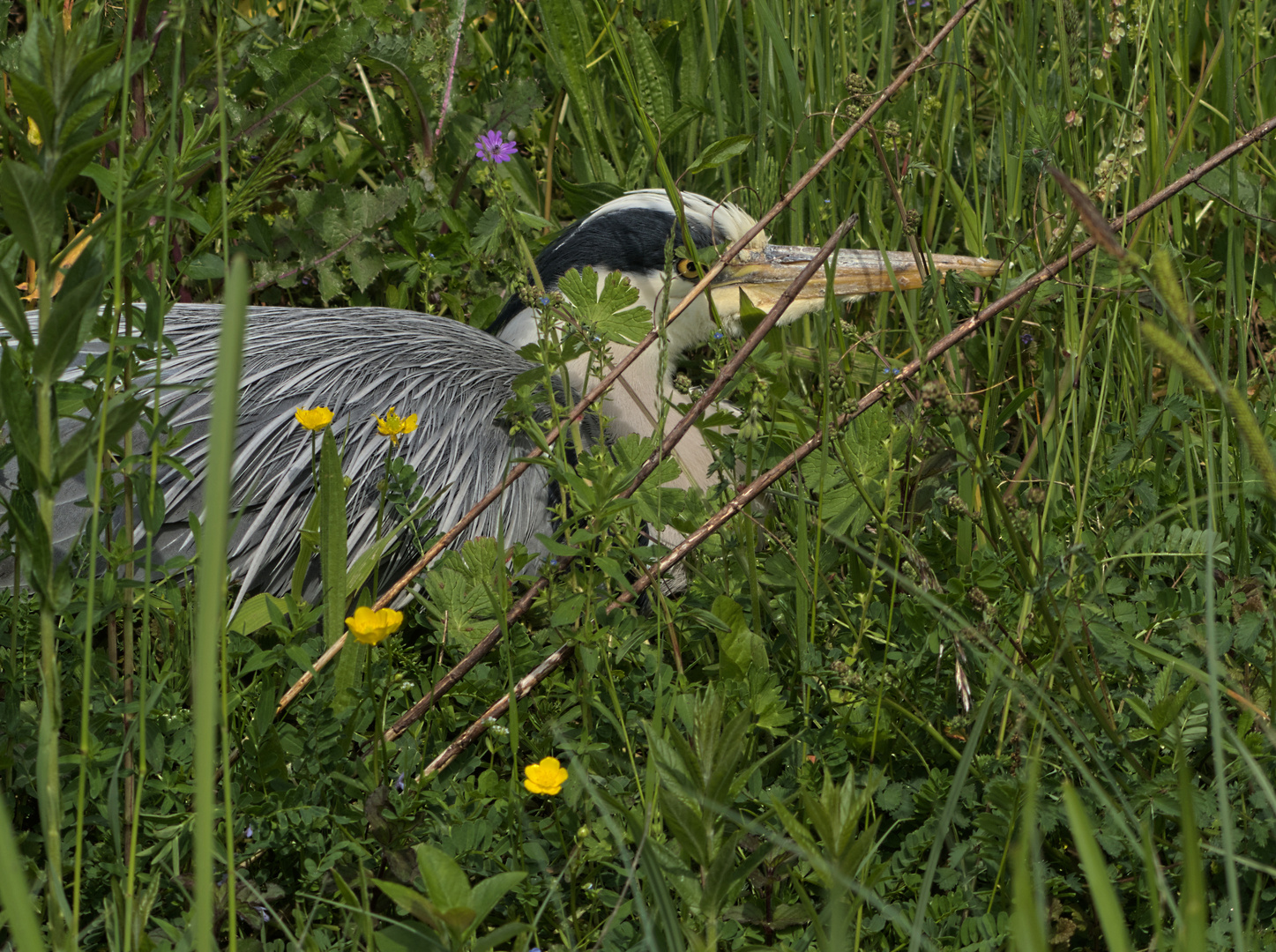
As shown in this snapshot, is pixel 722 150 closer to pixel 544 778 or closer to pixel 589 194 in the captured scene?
pixel 589 194

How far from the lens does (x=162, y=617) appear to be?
1566mm

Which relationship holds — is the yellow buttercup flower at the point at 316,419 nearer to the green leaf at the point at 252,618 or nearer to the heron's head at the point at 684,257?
the green leaf at the point at 252,618

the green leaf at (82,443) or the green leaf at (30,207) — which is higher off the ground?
the green leaf at (30,207)

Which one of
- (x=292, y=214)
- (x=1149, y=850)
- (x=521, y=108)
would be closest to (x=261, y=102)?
(x=292, y=214)

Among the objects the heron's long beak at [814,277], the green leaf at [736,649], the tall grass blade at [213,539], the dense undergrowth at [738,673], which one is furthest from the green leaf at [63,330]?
the heron's long beak at [814,277]

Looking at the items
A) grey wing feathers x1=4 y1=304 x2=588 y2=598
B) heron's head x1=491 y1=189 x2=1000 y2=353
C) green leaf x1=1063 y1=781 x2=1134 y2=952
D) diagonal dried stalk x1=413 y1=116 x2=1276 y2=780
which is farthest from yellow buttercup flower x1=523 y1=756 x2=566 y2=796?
heron's head x1=491 y1=189 x2=1000 y2=353

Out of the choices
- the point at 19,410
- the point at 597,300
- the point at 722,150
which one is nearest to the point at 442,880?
the point at 19,410

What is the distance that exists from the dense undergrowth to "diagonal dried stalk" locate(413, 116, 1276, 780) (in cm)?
3

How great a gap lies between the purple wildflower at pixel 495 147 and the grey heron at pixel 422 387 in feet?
0.81

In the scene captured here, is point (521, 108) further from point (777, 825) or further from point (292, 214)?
point (777, 825)

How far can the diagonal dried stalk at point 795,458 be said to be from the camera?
55.1 inches

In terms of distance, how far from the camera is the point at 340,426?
2.33 meters

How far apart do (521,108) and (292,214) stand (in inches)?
25.0

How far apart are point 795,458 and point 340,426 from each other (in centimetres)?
114
